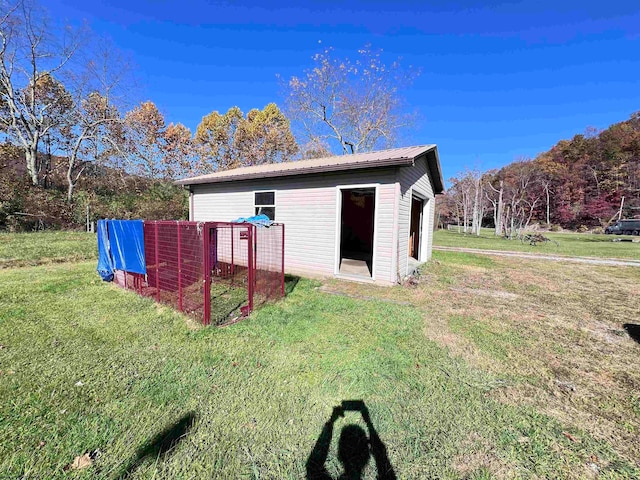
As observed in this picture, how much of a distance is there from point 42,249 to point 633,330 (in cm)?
1447

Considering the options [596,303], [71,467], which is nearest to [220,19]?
[71,467]

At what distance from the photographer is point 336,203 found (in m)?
6.72

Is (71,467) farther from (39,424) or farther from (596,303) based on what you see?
(596,303)

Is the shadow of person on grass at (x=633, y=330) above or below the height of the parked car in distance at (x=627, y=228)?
→ below

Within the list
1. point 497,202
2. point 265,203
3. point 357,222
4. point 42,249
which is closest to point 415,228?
point 357,222

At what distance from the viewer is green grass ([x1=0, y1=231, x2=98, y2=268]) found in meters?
7.37

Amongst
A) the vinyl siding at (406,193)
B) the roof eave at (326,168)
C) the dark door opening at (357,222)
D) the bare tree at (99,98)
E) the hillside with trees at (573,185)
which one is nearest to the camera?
the roof eave at (326,168)

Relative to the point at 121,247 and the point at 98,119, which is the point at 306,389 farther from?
the point at 98,119

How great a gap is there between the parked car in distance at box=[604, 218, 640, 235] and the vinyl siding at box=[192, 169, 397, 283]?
35.6 metres

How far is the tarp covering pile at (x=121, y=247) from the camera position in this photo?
4.62 m

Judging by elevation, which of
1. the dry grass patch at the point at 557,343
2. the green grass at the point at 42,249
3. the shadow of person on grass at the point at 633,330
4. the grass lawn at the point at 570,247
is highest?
the green grass at the point at 42,249

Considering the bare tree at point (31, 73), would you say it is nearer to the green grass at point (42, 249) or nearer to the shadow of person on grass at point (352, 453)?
the green grass at point (42, 249)

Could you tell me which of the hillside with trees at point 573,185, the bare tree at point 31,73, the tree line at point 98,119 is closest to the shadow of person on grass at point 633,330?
the tree line at point 98,119

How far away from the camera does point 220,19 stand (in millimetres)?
11555
